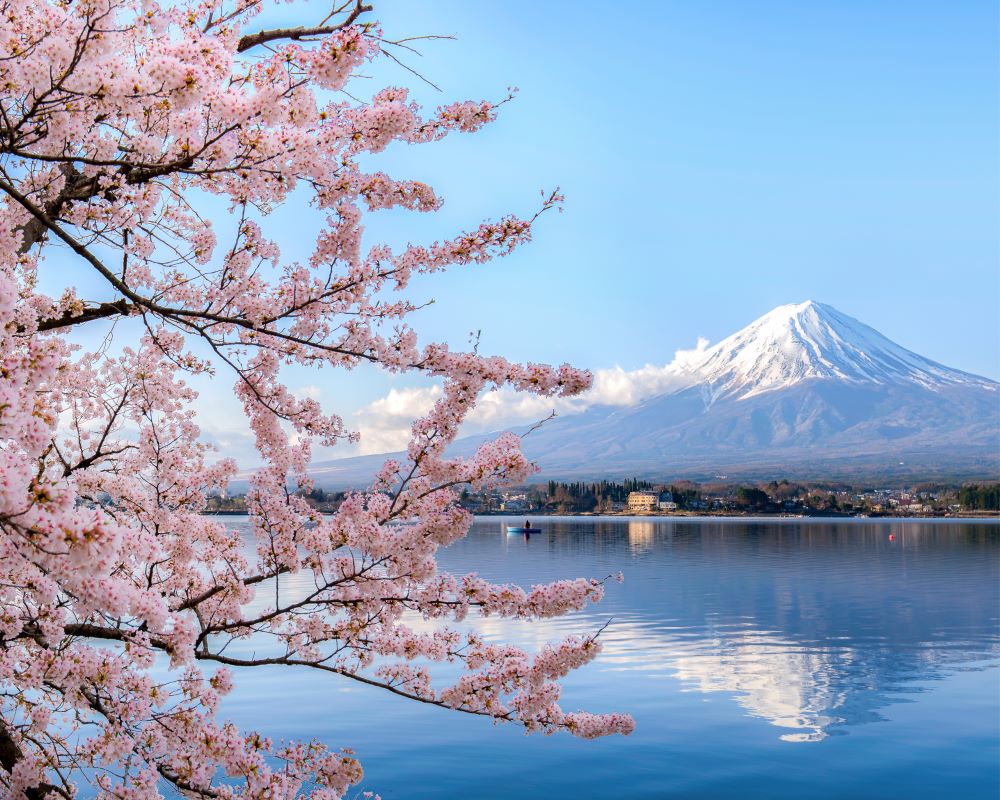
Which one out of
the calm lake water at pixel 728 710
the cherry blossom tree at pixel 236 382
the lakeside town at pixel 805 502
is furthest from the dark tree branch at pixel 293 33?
Result: the lakeside town at pixel 805 502

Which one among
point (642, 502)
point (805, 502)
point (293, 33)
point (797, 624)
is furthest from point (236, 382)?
point (642, 502)

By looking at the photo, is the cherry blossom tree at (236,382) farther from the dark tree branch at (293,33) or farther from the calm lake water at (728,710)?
the calm lake water at (728,710)

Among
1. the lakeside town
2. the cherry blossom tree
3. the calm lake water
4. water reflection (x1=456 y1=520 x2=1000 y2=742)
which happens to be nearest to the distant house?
the lakeside town

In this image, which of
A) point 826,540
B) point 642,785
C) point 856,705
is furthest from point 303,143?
point 826,540

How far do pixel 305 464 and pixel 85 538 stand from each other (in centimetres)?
316

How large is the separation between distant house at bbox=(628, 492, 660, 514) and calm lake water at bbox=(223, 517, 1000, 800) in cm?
14165

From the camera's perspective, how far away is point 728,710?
2270 cm

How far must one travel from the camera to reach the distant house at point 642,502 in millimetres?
187250

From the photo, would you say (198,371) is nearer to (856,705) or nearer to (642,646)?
(856,705)

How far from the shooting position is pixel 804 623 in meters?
37.4

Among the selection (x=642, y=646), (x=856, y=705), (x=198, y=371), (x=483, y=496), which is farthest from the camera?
(x=642, y=646)

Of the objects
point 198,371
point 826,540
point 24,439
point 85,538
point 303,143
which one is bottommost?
point 826,540

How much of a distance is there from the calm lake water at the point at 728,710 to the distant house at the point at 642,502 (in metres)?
142

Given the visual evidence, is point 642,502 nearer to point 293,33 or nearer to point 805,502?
point 805,502
